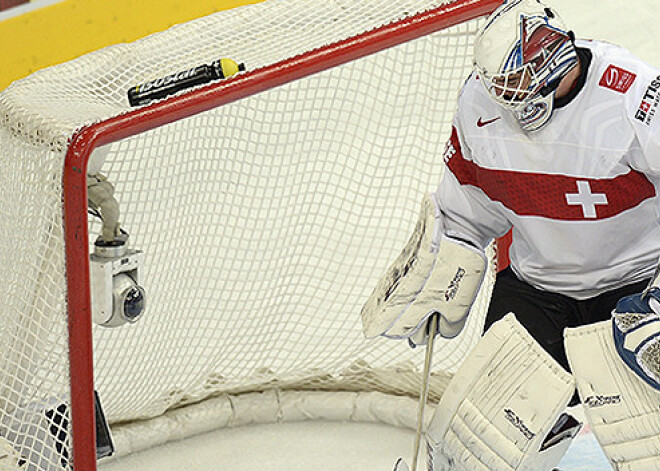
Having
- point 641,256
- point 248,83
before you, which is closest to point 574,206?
point 641,256

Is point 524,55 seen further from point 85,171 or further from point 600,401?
point 85,171

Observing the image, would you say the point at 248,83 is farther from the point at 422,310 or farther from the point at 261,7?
the point at 422,310

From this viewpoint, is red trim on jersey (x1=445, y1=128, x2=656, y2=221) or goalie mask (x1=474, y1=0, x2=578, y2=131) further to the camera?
red trim on jersey (x1=445, y1=128, x2=656, y2=221)

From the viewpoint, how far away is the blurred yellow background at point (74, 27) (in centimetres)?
405

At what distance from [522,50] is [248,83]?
18.4 inches

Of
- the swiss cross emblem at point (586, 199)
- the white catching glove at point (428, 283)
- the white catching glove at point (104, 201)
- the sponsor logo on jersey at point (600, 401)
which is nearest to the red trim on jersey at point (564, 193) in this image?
the swiss cross emblem at point (586, 199)

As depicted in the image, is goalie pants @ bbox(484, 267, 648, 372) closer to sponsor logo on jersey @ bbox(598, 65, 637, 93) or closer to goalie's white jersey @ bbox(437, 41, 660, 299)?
goalie's white jersey @ bbox(437, 41, 660, 299)

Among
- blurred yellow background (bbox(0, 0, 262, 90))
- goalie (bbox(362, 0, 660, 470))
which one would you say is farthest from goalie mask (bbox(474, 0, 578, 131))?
blurred yellow background (bbox(0, 0, 262, 90))

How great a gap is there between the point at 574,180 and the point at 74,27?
2144mm

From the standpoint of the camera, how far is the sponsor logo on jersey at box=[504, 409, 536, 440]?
2.39 metres

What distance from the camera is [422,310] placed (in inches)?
104

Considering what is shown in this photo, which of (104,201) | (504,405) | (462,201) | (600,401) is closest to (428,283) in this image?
(462,201)

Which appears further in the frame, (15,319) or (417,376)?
(417,376)

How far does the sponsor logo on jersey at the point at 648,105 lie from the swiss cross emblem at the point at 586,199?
167 mm
